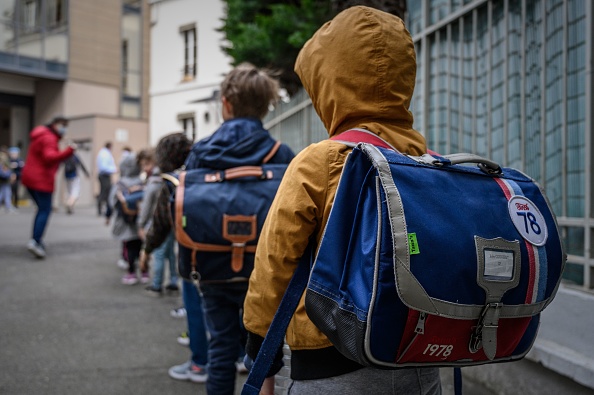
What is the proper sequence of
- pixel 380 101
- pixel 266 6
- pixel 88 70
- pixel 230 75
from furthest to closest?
pixel 88 70 → pixel 266 6 → pixel 230 75 → pixel 380 101

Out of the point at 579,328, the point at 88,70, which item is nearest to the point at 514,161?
the point at 579,328

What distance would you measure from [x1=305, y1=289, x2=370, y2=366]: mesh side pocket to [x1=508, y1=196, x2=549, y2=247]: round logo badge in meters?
0.50

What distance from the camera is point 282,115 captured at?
7801 mm

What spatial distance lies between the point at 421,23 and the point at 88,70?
820 inches

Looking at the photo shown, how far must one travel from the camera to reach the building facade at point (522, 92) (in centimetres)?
281

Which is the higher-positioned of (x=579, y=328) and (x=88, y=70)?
(x=88, y=70)

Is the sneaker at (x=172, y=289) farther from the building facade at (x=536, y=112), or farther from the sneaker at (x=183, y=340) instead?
the building facade at (x=536, y=112)

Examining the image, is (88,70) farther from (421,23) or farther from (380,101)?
(380,101)

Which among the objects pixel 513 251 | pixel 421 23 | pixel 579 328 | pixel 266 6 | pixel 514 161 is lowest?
pixel 579 328

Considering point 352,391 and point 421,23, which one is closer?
point 352,391

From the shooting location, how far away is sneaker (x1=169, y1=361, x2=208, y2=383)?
382 centimetres

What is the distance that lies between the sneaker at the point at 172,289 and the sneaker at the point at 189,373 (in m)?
2.47

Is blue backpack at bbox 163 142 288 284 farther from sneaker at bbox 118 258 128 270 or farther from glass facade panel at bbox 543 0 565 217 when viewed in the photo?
sneaker at bbox 118 258 128 270

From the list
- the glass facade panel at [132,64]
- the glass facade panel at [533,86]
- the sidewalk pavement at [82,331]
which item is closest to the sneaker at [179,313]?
the sidewalk pavement at [82,331]
